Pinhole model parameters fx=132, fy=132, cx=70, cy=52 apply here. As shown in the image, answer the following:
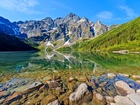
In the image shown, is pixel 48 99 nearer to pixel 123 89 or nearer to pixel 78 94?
pixel 78 94

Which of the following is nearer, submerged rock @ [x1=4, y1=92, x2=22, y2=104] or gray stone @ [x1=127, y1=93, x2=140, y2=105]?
gray stone @ [x1=127, y1=93, x2=140, y2=105]

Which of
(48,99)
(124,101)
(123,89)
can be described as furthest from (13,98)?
(123,89)

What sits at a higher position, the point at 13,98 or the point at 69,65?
the point at 13,98

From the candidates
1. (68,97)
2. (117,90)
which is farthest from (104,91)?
(68,97)

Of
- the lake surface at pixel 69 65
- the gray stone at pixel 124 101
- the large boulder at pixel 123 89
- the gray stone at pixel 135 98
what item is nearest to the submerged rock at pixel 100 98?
the gray stone at pixel 124 101

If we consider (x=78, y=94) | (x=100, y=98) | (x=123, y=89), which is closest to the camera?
(x=100, y=98)

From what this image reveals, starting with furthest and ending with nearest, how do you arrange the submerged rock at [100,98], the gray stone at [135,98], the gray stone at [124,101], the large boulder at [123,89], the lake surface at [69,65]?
the lake surface at [69,65], the large boulder at [123,89], the submerged rock at [100,98], the gray stone at [135,98], the gray stone at [124,101]

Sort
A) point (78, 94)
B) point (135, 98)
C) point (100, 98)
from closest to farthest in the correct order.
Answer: point (135, 98)
point (100, 98)
point (78, 94)

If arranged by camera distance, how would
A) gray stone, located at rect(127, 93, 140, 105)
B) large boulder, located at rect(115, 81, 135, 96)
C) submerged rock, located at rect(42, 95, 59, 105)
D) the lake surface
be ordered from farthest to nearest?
the lake surface → large boulder, located at rect(115, 81, 135, 96) → submerged rock, located at rect(42, 95, 59, 105) → gray stone, located at rect(127, 93, 140, 105)

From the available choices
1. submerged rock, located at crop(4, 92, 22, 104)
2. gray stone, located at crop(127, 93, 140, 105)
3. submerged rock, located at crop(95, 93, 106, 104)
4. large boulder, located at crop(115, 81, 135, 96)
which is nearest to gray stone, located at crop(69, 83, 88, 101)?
submerged rock, located at crop(95, 93, 106, 104)

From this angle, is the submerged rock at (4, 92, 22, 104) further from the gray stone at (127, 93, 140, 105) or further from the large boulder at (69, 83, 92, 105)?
the gray stone at (127, 93, 140, 105)

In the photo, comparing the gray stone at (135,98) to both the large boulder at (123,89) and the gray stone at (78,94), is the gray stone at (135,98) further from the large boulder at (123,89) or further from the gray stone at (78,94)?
the gray stone at (78,94)

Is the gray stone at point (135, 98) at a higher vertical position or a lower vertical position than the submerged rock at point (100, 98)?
higher

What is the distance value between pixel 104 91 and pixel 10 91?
489 inches
